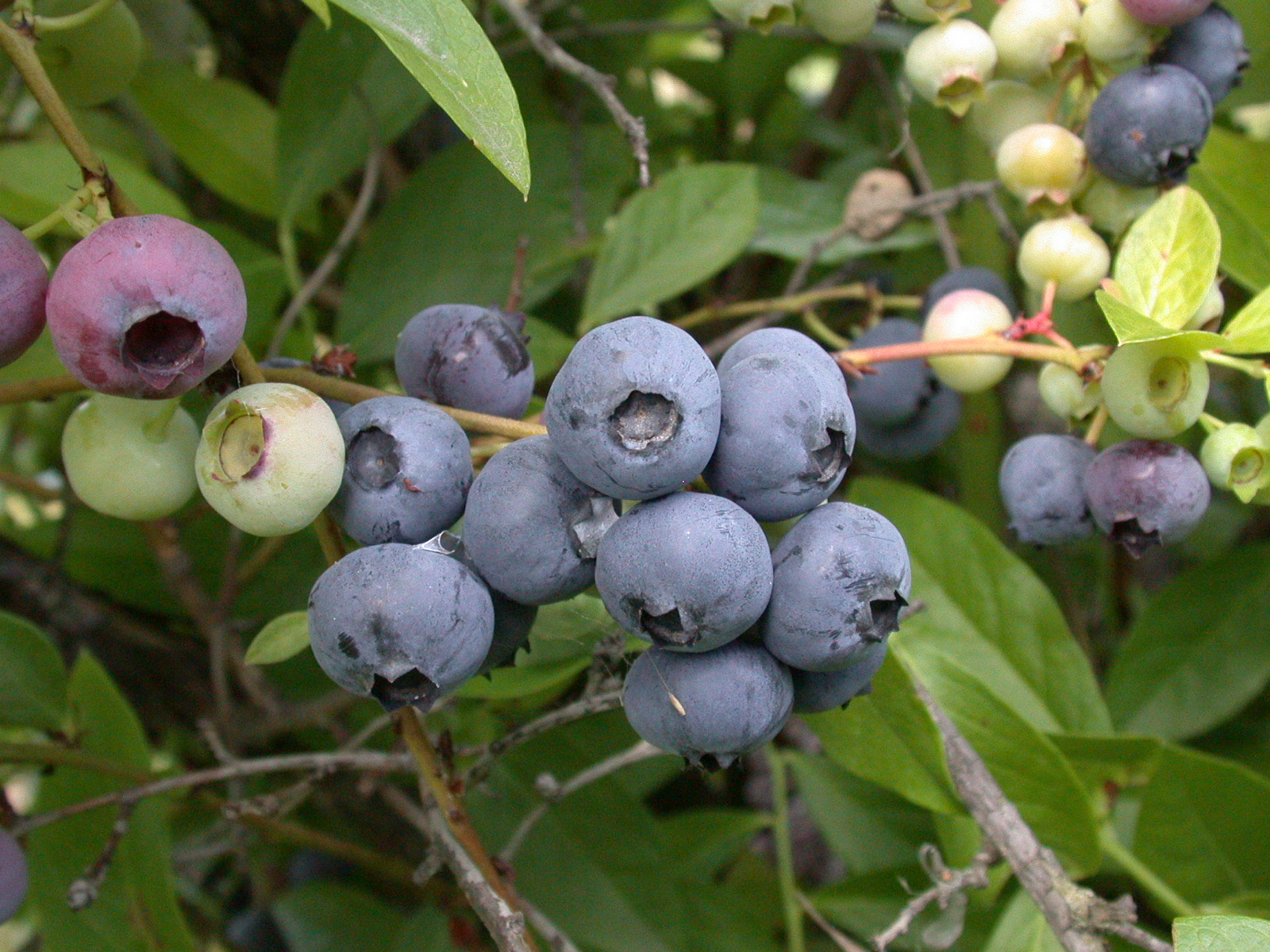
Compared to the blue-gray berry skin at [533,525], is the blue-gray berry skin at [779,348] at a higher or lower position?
higher

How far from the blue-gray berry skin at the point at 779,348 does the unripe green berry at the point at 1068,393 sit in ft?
0.92

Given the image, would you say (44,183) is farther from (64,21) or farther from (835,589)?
(835,589)

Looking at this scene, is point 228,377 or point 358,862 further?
point 358,862

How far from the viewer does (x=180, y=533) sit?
128 cm

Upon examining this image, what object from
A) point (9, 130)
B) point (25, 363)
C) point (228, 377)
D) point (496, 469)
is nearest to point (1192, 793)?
point (496, 469)

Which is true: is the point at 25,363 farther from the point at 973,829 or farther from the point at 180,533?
the point at 973,829

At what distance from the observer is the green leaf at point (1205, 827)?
962 millimetres

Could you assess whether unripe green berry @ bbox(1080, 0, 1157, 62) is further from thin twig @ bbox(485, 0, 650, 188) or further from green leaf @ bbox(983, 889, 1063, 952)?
green leaf @ bbox(983, 889, 1063, 952)

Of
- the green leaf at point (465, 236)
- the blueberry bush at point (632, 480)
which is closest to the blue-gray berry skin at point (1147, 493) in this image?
the blueberry bush at point (632, 480)

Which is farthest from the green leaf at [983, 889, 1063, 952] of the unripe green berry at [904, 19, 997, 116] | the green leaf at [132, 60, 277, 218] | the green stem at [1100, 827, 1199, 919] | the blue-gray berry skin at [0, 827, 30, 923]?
the green leaf at [132, 60, 277, 218]

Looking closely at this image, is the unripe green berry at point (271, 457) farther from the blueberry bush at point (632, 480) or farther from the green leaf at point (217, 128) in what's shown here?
the green leaf at point (217, 128)

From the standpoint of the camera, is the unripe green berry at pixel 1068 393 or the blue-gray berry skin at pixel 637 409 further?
the unripe green berry at pixel 1068 393

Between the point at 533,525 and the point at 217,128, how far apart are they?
956 millimetres

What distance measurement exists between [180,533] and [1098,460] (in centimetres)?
102
